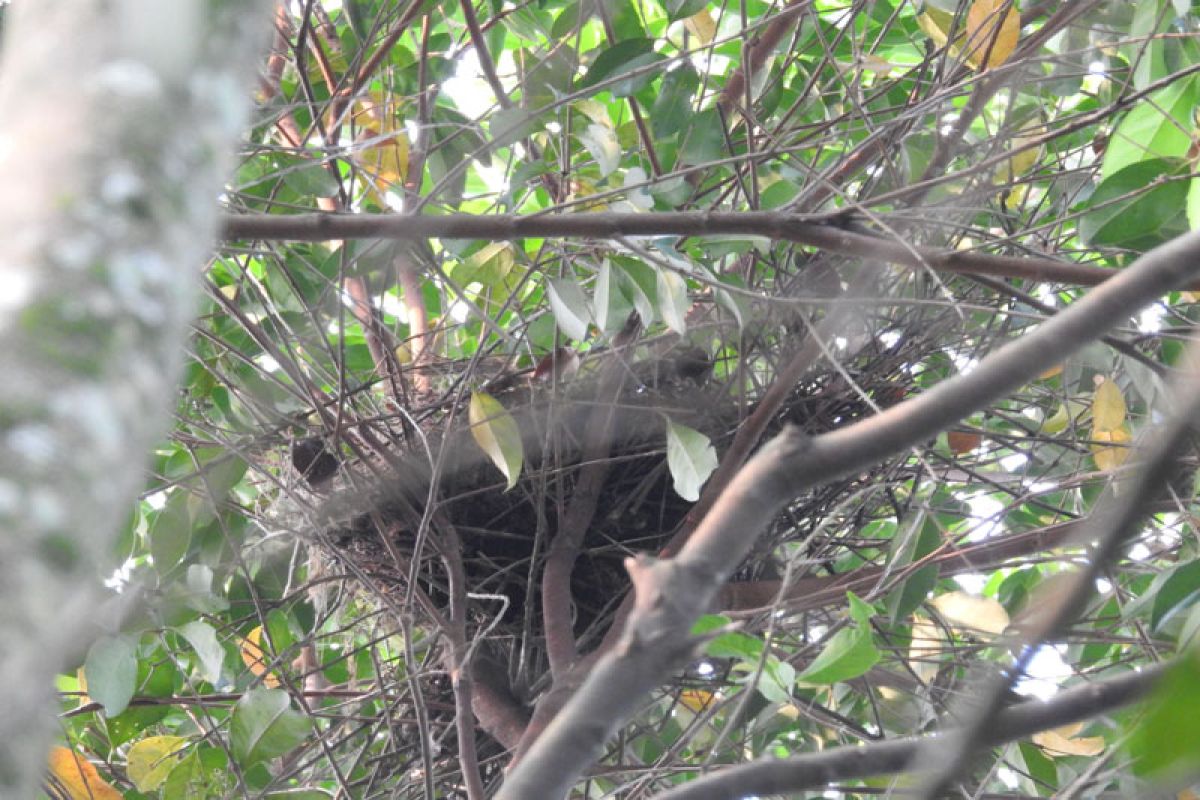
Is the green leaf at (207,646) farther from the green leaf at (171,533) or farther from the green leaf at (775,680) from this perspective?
the green leaf at (775,680)

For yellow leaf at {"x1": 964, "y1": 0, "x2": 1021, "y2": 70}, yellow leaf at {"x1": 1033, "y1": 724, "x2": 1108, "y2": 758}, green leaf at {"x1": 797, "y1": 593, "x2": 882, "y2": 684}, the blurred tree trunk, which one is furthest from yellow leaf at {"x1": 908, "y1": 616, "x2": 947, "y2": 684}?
the blurred tree trunk

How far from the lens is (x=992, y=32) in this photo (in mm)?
1043

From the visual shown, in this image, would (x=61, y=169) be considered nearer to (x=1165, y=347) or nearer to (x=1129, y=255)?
(x=1129, y=255)

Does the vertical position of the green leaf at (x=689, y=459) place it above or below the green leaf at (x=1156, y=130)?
below

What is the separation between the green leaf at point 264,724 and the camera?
1134mm

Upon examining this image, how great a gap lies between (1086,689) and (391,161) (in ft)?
3.83

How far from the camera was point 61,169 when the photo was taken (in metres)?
0.27

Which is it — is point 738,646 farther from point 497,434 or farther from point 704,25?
point 704,25

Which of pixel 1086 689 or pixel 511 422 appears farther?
pixel 511 422

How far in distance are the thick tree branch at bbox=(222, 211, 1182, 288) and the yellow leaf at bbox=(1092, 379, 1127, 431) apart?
1.26ft

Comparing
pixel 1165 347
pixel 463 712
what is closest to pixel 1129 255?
pixel 1165 347

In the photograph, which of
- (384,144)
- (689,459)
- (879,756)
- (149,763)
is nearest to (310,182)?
(384,144)

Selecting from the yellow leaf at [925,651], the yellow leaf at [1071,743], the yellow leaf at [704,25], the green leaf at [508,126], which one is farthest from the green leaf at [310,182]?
the yellow leaf at [1071,743]

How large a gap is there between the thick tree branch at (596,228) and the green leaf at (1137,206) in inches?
10.3
